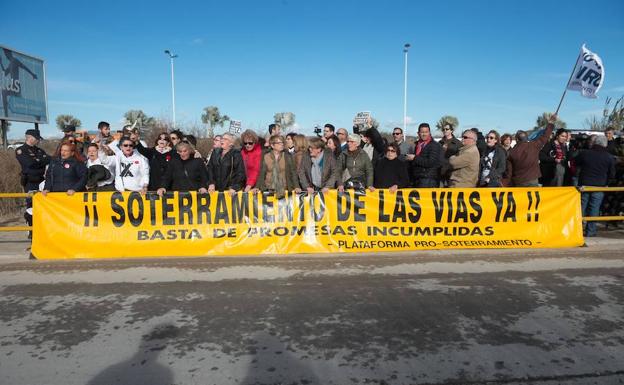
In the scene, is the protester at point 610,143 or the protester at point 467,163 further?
the protester at point 610,143

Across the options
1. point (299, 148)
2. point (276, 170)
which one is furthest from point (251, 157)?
point (299, 148)

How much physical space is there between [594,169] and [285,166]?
19.9 feet

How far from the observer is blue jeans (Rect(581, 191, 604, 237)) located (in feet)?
25.8

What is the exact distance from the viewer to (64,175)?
6.62 m

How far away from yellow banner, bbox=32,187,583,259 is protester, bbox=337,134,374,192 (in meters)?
0.30

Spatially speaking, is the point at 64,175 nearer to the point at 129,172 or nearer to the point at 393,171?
the point at 129,172

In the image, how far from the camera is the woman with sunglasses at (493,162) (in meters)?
7.54

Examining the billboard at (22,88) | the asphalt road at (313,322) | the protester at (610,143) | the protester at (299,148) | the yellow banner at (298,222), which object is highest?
the billboard at (22,88)

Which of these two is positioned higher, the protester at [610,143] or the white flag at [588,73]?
the white flag at [588,73]

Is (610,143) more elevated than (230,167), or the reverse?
(610,143)

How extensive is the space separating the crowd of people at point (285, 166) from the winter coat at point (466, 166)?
2cm

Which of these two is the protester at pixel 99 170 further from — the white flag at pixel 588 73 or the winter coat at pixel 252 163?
the white flag at pixel 588 73

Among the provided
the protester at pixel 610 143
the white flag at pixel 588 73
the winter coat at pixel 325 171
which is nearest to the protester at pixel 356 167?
the winter coat at pixel 325 171

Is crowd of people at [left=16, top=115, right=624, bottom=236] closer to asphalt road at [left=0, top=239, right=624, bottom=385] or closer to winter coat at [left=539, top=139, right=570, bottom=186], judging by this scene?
winter coat at [left=539, top=139, right=570, bottom=186]
